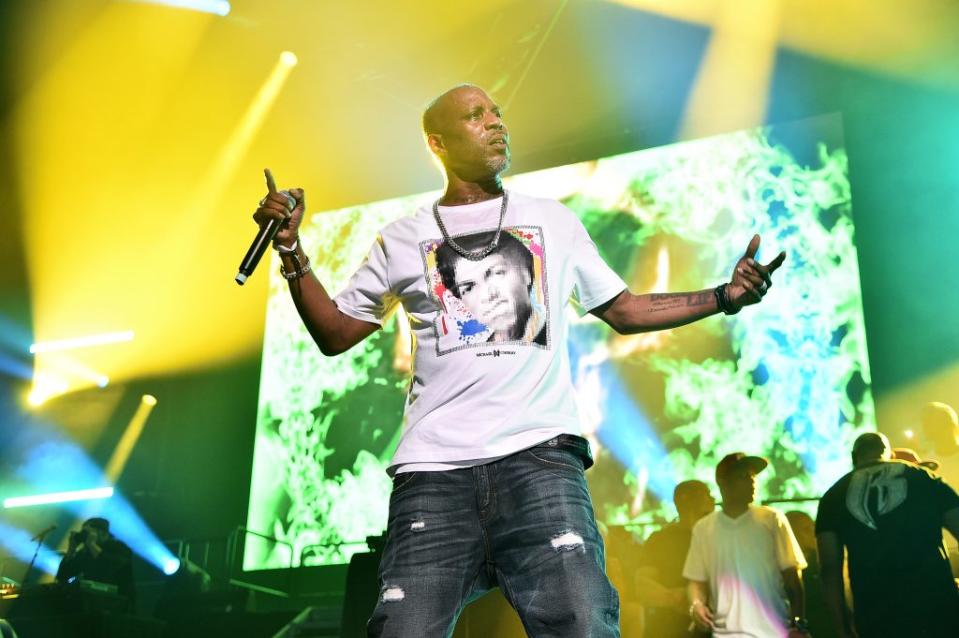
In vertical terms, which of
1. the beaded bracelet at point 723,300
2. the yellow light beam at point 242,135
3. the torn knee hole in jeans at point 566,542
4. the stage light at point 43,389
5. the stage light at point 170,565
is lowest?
the torn knee hole in jeans at point 566,542

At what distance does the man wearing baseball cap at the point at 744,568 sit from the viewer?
11.2ft

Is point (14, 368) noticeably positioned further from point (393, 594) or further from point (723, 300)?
point (723, 300)

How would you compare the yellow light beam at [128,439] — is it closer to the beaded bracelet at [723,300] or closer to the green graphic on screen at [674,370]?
the green graphic on screen at [674,370]

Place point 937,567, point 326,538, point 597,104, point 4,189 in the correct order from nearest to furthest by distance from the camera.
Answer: point 937,567
point 326,538
point 597,104
point 4,189

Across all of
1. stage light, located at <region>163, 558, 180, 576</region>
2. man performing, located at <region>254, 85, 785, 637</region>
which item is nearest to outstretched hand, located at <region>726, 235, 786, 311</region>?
man performing, located at <region>254, 85, 785, 637</region>

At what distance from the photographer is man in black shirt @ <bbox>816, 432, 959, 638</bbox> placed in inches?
124

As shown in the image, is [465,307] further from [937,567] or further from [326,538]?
[326,538]

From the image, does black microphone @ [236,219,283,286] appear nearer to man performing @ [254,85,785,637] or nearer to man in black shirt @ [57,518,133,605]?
man performing @ [254,85,785,637]

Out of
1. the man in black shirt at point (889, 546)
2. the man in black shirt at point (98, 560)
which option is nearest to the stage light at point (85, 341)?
the man in black shirt at point (98, 560)

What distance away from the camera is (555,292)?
1790 millimetres

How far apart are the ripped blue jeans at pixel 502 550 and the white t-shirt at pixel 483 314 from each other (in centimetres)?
5

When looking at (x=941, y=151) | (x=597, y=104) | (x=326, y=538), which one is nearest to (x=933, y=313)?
(x=941, y=151)

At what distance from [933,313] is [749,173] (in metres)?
1.72

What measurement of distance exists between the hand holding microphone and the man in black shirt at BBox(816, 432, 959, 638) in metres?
2.58
